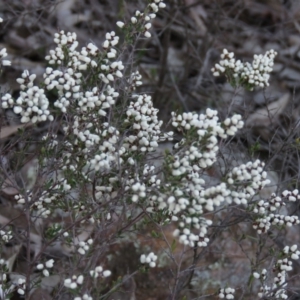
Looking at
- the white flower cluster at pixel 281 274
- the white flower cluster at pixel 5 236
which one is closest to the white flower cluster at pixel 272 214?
the white flower cluster at pixel 281 274

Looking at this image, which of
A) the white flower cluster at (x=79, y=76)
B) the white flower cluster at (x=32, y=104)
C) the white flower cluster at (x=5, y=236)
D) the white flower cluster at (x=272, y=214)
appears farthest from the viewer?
the white flower cluster at (x=5, y=236)

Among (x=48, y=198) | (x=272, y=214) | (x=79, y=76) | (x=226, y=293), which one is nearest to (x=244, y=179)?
(x=272, y=214)

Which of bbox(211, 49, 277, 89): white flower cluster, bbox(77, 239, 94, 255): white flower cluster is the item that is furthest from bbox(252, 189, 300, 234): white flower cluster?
bbox(77, 239, 94, 255): white flower cluster

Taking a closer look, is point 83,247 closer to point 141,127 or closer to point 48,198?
point 48,198

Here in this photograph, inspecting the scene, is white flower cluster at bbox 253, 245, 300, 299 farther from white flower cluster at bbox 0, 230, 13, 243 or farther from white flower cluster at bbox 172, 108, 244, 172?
white flower cluster at bbox 0, 230, 13, 243

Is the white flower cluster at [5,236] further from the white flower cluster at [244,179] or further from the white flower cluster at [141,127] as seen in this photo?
the white flower cluster at [244,179]

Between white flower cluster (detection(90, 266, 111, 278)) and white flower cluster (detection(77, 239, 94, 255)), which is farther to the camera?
white flower cluster (detection(77, 239, 94, 255))

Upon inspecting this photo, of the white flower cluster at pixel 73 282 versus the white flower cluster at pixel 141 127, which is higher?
the white flower cluster at pixel 141 127

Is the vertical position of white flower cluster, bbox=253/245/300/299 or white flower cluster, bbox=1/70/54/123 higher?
white flower cluster, bbox=1/70/54/123

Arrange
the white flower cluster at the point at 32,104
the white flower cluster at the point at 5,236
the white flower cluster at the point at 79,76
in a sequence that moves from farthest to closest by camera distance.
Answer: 1. the white flower cluster at the point at 5,236
2. the white flower cluster at the point at 79,76
3. the white flower cluster at the point at 32,104

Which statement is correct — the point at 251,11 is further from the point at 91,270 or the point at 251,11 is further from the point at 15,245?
the point at 91,270
